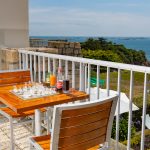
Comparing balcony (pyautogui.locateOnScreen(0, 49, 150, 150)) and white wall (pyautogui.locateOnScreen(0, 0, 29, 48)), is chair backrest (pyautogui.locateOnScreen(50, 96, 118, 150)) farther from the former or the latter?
white wall (pyautogui.locateOnScreen(0, 0, 29, 48))

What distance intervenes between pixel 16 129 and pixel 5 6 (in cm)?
268

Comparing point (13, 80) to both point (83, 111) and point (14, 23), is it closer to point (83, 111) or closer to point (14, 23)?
point (83, 111)

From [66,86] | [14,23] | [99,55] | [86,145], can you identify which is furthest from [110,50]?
[86,145]

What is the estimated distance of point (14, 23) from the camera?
229 inches

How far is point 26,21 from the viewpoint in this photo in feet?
19.7

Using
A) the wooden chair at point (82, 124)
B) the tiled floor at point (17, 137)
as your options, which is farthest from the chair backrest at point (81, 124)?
the tiled floor at point (17, 137)

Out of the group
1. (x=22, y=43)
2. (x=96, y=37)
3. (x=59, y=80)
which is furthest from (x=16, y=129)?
(x=96, y=37)

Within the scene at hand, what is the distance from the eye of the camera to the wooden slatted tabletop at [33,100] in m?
2.42

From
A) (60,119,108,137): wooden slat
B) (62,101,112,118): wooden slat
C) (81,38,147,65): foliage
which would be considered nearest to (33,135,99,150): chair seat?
(60,119,108,137): wooden slat

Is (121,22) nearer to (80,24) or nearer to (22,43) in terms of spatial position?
(80,24)

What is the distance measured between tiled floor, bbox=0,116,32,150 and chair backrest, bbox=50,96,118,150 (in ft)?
5.54

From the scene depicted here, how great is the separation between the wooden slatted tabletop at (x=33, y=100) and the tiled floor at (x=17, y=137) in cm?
94

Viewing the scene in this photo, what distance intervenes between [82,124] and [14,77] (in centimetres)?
202

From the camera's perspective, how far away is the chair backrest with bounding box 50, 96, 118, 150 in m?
1.88
